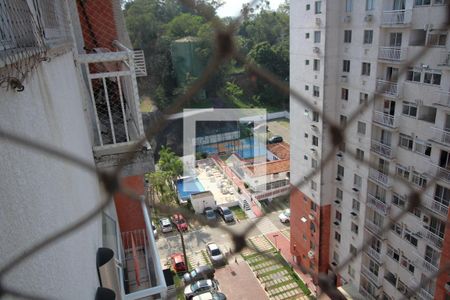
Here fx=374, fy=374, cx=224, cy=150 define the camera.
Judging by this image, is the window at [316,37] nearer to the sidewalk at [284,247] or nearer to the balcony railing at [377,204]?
the balcony railing at [377,204]

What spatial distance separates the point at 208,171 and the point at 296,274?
361 centimetres

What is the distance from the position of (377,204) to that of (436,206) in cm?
67

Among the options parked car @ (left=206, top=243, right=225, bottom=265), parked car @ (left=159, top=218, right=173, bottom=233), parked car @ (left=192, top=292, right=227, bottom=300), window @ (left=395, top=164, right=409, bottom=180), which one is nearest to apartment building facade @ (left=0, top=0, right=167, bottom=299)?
window @ (left=395, top=164, right=409, bottom=180)

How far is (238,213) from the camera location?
663 centimetres

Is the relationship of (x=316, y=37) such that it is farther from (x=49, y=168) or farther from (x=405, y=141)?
(x=49, y=168)

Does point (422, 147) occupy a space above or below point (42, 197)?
below

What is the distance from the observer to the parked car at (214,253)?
5280mm

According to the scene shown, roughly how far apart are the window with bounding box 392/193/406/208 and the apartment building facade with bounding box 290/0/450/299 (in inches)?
0.4

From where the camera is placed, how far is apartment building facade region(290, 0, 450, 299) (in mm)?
2676

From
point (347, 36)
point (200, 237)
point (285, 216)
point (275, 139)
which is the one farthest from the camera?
point (275, 139)

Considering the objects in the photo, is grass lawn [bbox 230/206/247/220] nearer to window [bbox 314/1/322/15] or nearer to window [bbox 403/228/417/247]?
window [bbox 403/228/417/247]

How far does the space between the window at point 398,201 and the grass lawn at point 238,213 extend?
11.5 ft

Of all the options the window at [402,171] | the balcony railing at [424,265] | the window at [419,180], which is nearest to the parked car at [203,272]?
the balcony railing at [424,265]

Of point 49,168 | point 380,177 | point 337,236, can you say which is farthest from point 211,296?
point 49,168
